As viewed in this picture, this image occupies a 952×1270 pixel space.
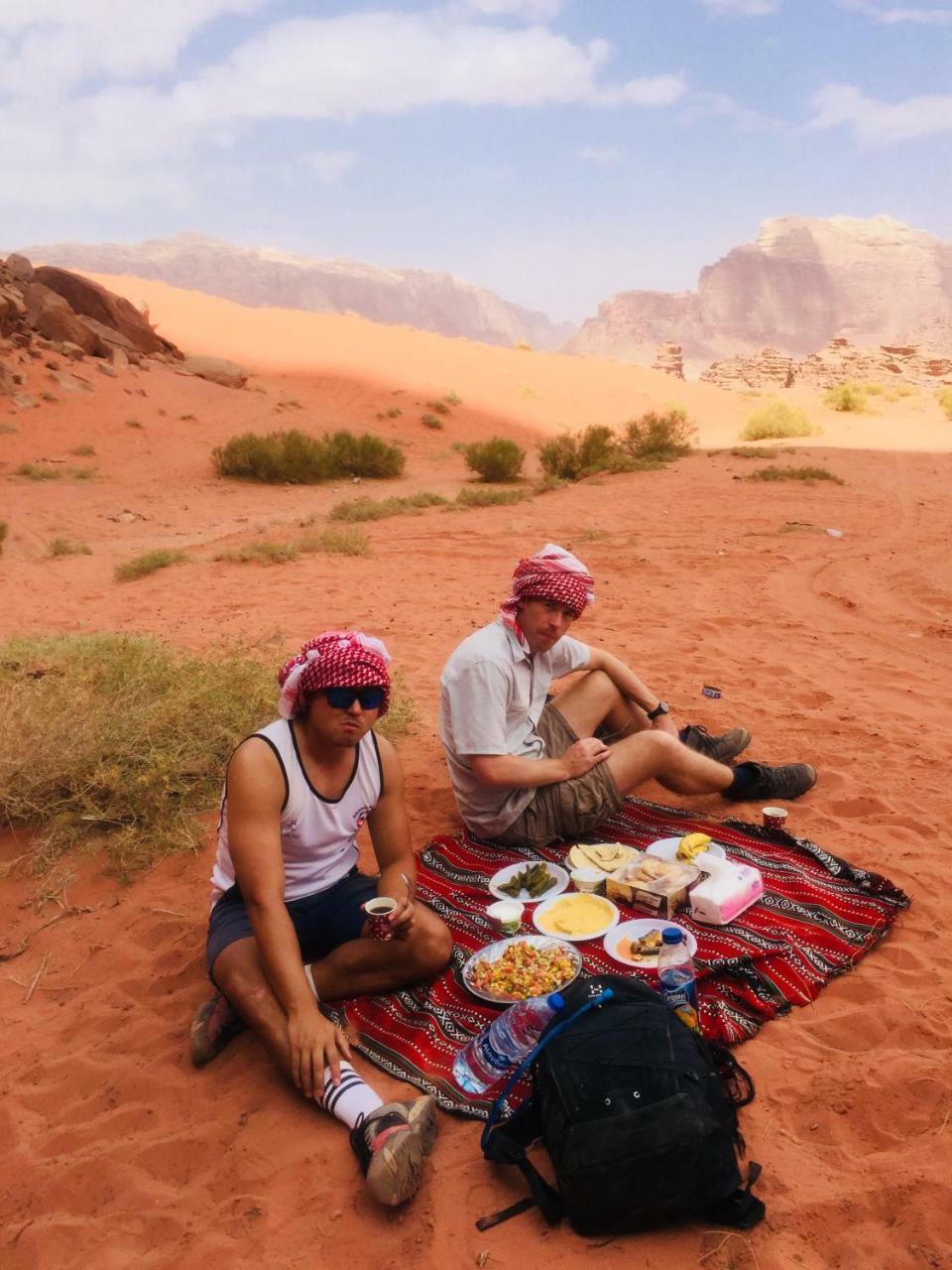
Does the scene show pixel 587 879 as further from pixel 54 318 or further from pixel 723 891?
pixel 54 318

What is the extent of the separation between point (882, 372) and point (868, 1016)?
4727 cm

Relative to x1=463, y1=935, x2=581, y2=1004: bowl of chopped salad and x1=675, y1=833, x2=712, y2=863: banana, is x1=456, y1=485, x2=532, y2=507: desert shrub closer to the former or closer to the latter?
x1=675, y1=833, x2=712, y2=863: banana

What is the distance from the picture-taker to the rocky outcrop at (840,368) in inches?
1698

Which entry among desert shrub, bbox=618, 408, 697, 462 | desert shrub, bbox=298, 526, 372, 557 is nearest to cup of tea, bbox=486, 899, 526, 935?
desert shrub, bbox=298, 526, 372, 557

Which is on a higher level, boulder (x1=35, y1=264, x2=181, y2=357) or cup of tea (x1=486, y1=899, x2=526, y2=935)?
boulder (x1=35, y1=264, x2=181, y2=357)

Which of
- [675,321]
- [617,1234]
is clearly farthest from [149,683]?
[675,321]

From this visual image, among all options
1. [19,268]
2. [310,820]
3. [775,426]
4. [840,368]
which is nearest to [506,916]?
[310,820]

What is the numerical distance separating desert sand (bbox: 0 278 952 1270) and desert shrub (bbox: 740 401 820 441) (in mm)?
6985

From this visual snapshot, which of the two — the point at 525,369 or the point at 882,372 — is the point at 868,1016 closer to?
the point at 525,369

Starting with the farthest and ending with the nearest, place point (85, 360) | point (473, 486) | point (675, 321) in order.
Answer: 1. point (675, 321)
2. point (85, 360)
3. point (473, 486)

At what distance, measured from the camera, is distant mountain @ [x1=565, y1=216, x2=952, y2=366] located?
10731 cm

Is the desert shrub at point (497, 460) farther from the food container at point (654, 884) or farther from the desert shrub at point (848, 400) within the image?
the desert shrub at point (848, 400)

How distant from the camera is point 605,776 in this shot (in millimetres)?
3752

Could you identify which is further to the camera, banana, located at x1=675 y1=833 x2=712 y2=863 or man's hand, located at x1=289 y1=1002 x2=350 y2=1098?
banana, located at x1=675 y1=833 x2=712 y2=863
